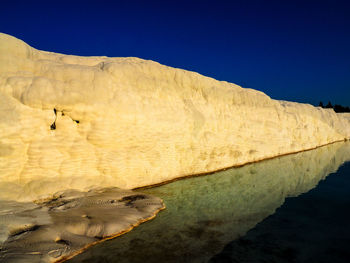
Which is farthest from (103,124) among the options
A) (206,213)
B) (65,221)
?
(206,213)

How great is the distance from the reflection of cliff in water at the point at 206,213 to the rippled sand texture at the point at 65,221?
1.08 feet

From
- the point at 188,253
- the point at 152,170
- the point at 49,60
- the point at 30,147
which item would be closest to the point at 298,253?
the point at 188,253

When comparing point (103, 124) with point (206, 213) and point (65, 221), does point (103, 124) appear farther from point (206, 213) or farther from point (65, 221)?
point (206, 213)

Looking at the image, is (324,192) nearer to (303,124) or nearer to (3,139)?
(3,139)

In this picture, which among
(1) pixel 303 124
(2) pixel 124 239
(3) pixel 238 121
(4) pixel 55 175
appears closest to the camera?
(2) pixel 124 239

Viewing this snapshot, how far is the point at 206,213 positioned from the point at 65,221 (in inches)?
150

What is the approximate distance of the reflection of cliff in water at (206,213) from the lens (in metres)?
4.91

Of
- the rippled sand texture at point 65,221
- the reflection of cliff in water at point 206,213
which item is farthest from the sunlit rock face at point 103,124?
the reflection of cliff in water at point 206,213

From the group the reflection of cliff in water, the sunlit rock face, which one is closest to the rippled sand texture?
the reflection of cliff in water

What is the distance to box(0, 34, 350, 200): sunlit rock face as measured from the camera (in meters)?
7.62

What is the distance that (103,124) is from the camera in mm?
8961

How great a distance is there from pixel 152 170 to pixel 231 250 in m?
5.57

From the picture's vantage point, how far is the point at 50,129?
323 inches

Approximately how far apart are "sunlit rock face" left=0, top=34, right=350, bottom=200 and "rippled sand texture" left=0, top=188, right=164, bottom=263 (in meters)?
0.89
